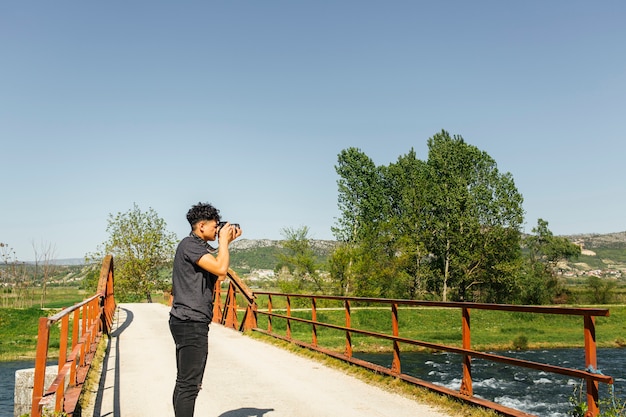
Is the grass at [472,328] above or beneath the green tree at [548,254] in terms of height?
beneath

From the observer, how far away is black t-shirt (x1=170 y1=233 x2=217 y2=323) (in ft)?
14.6

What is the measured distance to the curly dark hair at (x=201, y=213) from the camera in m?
4.71

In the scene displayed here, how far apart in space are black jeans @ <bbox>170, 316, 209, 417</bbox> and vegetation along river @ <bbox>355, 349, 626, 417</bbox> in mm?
11356

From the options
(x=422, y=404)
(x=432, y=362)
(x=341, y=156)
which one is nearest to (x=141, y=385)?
(x=422, y=404)

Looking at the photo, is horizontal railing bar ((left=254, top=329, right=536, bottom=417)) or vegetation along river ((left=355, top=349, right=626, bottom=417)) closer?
horizontal railing bar ((left=254, top=329, right=536, bottom=417))

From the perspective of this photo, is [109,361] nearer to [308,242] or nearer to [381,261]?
[308,242]

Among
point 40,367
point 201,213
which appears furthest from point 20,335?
point 201,213

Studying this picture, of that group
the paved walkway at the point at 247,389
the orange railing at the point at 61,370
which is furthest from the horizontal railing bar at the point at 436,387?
the orange railing at the point at 61,370

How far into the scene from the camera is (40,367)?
4.28 meters

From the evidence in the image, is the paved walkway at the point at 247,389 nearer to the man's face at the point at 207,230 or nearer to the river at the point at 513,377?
the man's face at the point at 207,230

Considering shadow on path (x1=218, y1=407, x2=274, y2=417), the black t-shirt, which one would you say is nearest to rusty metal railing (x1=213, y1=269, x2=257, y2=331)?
shadow on path (x1=218, y1=407, x2=274, y2=417)

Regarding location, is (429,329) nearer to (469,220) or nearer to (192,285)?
(469,220)

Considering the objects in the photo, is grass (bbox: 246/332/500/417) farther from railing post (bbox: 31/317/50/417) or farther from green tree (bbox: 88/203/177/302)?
green tree (bbox: 88/203/177/302)

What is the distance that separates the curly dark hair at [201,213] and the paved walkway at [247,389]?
2872 millimetres
